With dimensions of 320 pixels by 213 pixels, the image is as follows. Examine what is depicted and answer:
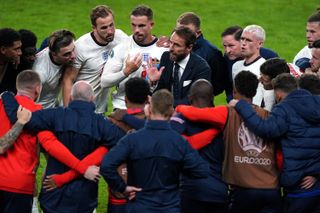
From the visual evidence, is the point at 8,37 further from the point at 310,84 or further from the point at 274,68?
the point at 310,84

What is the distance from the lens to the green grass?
59.6 feet

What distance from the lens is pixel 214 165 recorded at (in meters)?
7.89

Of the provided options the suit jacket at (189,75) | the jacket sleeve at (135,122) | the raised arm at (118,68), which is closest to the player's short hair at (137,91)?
the jacket sleeve at (135,122)

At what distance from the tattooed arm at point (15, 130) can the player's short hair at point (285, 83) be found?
7.64 feet

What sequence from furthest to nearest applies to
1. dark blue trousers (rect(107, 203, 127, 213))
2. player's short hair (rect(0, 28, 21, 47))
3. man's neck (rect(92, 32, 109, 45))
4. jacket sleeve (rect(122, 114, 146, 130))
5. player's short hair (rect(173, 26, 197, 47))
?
man's neck (rect(92, 32, 109, 45)) → player's short hair (rect(0, 28, 21, 47)) → player's short hair (rect(173, 26, 197, 47)) → dark blue trousers (rect(107, 203, 127, 213)) → jacket sleeve (rect(122, 114, 146, 130))

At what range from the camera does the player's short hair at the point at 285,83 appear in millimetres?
7934

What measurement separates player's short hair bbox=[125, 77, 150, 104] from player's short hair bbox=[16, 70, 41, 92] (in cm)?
88

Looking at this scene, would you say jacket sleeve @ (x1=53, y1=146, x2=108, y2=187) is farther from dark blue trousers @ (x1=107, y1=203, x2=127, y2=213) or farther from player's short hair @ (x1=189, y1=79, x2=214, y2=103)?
player's short hair @ (x1=189, y1=79, x2=214, y2=103)

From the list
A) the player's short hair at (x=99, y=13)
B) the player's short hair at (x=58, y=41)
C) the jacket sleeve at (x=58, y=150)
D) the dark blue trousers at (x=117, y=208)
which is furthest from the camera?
the player's short hair at (x=99, y=13)

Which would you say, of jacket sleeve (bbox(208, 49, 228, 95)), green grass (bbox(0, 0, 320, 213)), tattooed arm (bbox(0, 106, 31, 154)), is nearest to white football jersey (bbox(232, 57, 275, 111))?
jacket sleeve (bbox(208, 49, 228, 95))

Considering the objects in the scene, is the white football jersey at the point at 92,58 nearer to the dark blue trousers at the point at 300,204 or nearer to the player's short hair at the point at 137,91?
the player's short hair at the point at 137,91

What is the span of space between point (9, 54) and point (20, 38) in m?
0.24

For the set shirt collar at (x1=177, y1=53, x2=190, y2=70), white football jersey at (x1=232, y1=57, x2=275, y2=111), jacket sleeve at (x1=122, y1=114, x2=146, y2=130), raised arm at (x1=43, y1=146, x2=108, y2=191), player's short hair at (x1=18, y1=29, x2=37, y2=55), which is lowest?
raised arm at (x1=43, y1=146, x2=108, y2=191)

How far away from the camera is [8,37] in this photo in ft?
30.2
